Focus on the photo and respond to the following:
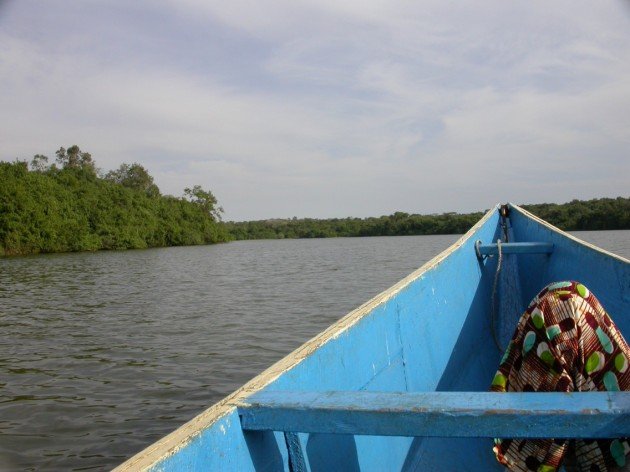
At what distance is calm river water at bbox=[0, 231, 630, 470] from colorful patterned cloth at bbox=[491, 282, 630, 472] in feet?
11.5

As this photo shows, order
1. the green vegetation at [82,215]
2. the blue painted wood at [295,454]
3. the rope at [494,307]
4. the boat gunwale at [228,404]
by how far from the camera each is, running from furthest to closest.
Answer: the green vegetation at [82,215] → the rope at [494,307] → the blue painted wood at [295,454] → the boat gunwale at [228,404]

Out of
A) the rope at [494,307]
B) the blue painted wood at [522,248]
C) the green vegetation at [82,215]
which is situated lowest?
the rope at [494,307]

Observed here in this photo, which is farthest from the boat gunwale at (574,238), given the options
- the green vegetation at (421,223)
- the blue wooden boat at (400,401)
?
the green vegetation at (421,223)

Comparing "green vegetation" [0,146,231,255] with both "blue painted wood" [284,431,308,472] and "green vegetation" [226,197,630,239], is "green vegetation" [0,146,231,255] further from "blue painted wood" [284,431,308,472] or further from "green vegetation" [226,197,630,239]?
"blue painted wood" [284,431,308,472]

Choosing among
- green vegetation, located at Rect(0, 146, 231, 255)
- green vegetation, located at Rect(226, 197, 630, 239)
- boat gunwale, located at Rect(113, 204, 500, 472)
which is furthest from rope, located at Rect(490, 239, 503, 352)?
green vegetation, located at Rect(0, 146, 231, 255)

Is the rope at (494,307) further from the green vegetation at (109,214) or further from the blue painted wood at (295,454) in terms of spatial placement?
the green vegetation at (109,214)

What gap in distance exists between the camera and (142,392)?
230 inches

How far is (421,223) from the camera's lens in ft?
259

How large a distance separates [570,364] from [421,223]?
78.4 meters

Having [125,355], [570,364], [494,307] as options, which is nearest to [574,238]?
[494,307]

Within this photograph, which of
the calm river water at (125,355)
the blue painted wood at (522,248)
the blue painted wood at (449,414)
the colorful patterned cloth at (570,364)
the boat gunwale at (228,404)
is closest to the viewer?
the boat gunwale at (228,404)

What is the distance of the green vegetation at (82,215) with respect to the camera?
41844 millimetres

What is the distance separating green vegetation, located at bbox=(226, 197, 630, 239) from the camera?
4747 centimetres

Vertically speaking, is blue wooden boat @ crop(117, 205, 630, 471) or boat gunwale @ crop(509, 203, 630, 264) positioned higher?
boat gunwale @ crop(509, 203, 630, 264)
